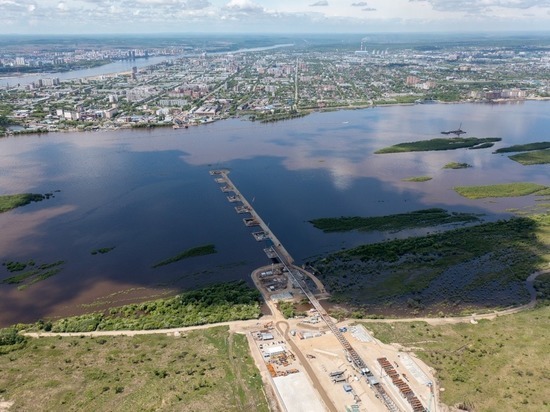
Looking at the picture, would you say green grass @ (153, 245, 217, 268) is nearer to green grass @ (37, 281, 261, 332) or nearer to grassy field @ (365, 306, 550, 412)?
green grass @ (37, 281, 261, 332)

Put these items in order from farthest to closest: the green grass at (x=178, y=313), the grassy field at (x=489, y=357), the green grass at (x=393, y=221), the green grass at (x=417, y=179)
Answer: the green grass at (x=417, y=179) < the green grass at (x=393, y=221) < the green grass at (x=178, y=313) < the grassy field at (x=489, y=357)

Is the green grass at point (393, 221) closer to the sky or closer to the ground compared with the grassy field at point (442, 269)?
closer to the sky

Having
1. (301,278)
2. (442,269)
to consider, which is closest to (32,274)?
(301,278)

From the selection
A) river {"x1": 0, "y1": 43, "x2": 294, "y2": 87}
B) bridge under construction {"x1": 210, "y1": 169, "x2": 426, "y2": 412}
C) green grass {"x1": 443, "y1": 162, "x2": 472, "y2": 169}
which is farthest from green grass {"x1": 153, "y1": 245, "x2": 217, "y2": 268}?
river {"x1": 0, "y1": 43, "x2": 294, "y2": 87}

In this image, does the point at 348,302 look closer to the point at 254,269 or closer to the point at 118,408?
the point at 254,269

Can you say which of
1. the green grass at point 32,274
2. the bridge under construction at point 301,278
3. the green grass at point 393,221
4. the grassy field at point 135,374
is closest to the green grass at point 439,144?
the green grass at point 393,221

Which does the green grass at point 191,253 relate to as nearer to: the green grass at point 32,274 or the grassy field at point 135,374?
the green grass at point 32,274
